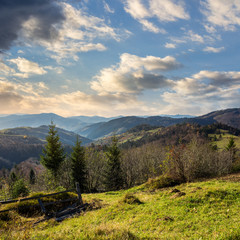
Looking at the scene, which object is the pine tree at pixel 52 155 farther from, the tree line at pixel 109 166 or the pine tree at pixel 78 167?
the pine tree at pixel 78 167

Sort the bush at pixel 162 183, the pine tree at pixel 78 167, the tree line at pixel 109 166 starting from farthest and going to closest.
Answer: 1. the pine tree at pixel 78 167
2. the tree line at pixel 109 166
3. the bush at pixel 162 183

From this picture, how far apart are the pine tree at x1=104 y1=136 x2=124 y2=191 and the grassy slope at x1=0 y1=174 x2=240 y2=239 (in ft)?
68.6

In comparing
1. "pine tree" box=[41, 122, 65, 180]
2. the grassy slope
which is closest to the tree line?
"pine tree" box=[41, 122, 65, 180]

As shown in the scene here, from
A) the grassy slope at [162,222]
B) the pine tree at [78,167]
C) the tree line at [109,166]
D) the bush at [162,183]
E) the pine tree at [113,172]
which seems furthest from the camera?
the pine tree at [113,172]

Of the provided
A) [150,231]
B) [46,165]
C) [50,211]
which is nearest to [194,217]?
[150,231]

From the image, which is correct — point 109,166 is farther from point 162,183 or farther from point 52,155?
point 162,183

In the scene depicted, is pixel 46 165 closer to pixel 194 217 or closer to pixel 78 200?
pixel 78 200

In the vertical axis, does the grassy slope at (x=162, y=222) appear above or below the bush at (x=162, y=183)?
above

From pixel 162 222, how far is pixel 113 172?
86.8 ft

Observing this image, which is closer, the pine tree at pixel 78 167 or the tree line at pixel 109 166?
the tree line at pixel 109 166

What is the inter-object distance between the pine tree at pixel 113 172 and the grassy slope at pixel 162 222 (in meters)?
20.9

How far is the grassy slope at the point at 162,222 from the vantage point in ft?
24.4

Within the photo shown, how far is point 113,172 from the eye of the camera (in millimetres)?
34969

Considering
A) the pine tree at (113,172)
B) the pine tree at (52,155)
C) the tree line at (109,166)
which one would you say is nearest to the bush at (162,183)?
the tree line at (109,166)
